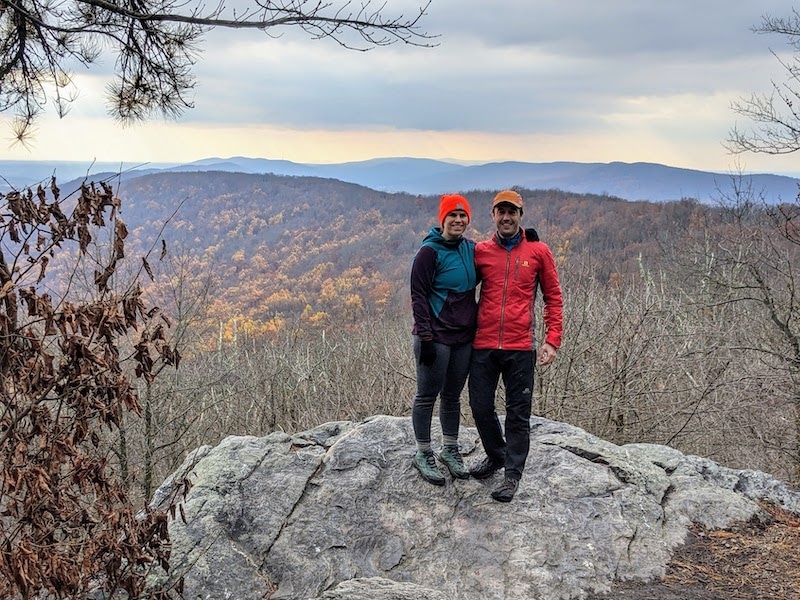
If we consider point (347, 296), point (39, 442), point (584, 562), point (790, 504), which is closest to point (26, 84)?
point (39, 442)

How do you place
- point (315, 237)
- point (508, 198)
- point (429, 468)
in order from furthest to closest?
1. point (315, 237)
2. point (429, 468)
3. point (508, 198)

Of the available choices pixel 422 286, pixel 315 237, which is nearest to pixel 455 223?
pixel 422 286

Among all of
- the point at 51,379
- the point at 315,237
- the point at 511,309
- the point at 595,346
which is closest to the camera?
the point at 51,379

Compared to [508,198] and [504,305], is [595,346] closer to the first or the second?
[504,305]

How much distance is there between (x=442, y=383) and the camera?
15.0 ft

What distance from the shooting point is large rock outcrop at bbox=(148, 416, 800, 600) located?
4262mm

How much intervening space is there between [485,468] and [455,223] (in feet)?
6.12

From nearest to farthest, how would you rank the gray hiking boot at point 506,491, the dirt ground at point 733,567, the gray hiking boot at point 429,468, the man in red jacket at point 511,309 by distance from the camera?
the dirt ground at point 733,567, the man in red jacket at point 511,309, the gray hiking boot at point 506,491, the gray hiking boot at point 429,468

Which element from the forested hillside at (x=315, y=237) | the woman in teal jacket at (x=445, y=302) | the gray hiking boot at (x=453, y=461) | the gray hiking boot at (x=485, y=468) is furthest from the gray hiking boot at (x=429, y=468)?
the forested hillside at (x=315, y=237)

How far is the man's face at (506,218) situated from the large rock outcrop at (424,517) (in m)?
1.87

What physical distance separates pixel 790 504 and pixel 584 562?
82.5 inches

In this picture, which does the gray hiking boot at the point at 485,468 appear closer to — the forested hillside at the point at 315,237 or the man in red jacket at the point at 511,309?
the man in red jacket at the point at 511,309

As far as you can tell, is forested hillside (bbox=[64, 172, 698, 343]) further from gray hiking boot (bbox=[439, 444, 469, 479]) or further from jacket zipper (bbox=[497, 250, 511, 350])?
jacket zipper (bbox=[497, 250, 511, 350])

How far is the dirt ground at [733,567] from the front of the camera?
410 centimetres
